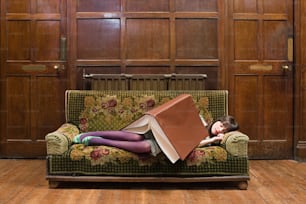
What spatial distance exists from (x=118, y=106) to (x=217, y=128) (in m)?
0.89

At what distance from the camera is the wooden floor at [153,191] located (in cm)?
287

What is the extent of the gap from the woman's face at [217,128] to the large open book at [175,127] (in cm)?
13

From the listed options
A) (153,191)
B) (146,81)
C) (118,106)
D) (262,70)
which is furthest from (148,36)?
(153,191)

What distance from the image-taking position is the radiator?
412 cm

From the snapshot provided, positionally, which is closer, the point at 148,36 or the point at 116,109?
the point at 116,109

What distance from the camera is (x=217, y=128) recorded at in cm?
335

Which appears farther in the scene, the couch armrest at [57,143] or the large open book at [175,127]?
the couch armrest at [57,143]

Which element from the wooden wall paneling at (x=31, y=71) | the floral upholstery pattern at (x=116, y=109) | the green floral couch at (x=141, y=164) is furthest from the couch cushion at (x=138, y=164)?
the wooden wall paneling at (x=31, y=71)

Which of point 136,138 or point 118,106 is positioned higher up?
point 118,106

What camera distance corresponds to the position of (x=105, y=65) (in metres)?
4.21

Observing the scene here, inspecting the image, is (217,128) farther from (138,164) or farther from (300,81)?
(300,81)

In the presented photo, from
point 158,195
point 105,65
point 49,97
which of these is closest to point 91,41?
point 105,65

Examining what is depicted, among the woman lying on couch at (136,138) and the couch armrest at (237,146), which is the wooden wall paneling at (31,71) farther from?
the couch armrest at (237,146)

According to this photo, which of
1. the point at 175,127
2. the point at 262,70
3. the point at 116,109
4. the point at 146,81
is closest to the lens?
the point at 175,127
